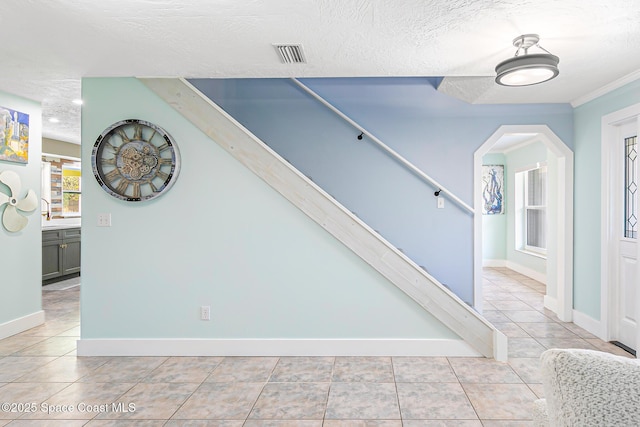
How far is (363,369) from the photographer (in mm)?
2850

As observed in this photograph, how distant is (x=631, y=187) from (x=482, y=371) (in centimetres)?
219

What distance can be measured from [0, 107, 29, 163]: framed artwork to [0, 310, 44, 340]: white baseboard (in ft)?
5.41

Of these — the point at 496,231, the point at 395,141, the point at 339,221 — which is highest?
the point at 395,141

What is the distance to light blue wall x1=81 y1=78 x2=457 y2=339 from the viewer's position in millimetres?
3131

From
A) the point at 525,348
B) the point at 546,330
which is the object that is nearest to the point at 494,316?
the point at 546,330

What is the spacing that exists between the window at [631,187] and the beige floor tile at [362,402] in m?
2.65

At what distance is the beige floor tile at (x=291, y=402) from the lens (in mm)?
2230

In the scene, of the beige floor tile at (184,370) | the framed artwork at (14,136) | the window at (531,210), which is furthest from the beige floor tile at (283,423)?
the window at (531,210)

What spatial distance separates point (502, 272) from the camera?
23.0ft

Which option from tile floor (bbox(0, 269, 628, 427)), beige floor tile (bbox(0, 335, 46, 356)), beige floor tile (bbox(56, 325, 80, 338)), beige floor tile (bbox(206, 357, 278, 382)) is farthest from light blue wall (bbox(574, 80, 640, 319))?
beige floor tile (bbox(0, 335, 46, 356))

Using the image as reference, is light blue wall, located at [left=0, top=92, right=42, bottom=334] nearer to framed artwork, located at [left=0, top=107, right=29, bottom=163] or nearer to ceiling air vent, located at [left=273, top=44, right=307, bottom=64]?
framed artwork, located at [left=0, top=107, right=29, bottom=163]

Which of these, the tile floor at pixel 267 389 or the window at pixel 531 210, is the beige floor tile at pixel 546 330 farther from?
the window at pixel 531 210

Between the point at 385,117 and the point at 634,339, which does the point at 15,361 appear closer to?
the point at 385,117

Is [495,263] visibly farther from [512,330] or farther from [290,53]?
[290,53]
